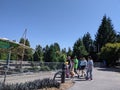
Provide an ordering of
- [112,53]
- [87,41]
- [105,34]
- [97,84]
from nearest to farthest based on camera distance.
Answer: [97,84], [112,53], [105,34], [87,41]

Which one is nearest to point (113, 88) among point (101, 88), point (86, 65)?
point (101, 88)

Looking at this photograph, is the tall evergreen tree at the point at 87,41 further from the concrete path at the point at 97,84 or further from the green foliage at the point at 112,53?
the concrete path at the point at 97,84

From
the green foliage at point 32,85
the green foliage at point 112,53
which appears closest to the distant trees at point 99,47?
the green foliage at point 112,53

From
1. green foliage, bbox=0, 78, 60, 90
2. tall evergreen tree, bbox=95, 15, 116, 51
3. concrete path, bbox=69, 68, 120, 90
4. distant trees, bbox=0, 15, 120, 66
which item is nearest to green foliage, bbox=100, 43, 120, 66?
distant trees, bbox=0, 15, 120, 66

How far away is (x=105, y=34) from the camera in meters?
92.5

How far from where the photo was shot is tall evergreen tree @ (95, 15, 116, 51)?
3615 inches

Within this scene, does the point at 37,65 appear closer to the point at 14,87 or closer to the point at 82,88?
the point at 82,88

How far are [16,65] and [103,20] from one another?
250ft

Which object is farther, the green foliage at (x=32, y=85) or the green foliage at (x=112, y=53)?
the green foliage at (x=112, y=53)

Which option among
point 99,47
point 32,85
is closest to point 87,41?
point 99,47

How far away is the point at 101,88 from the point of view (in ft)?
50.5

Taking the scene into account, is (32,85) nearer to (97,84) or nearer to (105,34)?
(97,84)

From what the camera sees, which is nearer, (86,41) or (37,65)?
(37,65)

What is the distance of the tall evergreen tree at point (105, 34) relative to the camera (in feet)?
301
